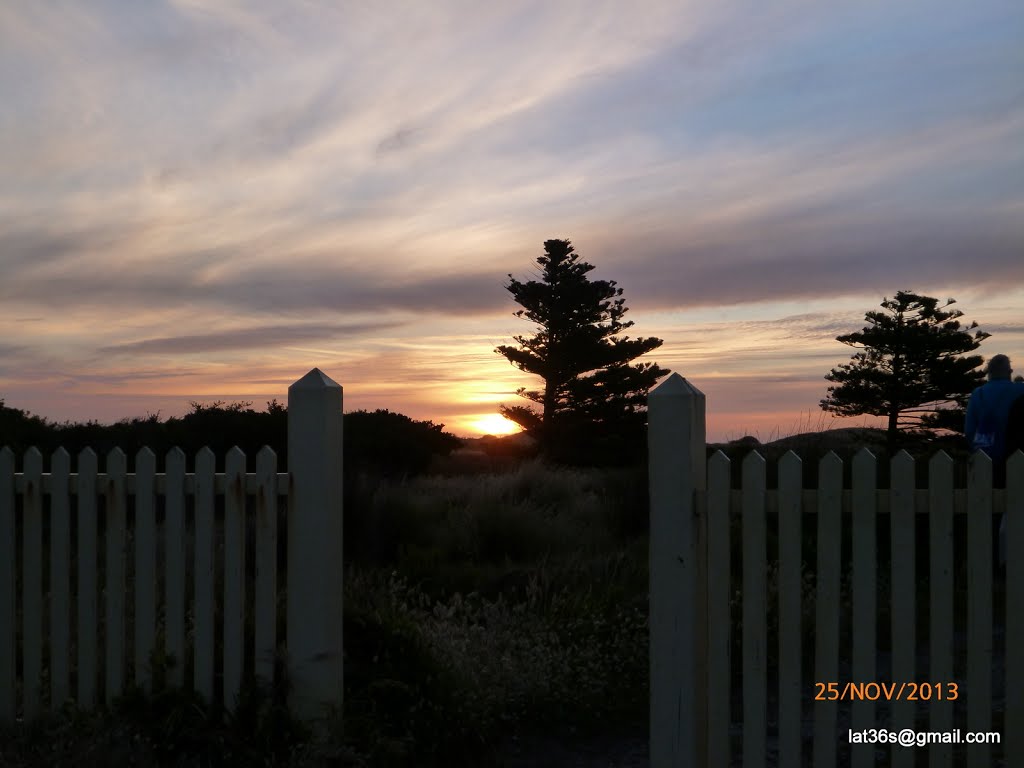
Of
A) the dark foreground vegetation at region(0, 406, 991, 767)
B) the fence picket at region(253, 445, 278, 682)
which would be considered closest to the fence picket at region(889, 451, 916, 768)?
the dark foreground vegetation at region(0, 406, 991, 767)

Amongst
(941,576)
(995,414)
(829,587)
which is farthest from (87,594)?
(995,414)

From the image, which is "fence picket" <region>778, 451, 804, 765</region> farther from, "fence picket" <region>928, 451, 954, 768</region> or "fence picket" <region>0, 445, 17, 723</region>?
"fence picket" <region>0, 445, 17, 723</region>

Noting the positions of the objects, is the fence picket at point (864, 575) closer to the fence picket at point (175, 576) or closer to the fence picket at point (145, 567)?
the fence picket at point (175, 576)

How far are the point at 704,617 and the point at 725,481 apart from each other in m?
0.64

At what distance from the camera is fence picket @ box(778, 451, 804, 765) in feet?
13.1

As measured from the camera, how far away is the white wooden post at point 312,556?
464 cm

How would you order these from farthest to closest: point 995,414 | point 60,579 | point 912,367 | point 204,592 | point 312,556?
1. point 912,367
2. point 995,414
3. point 60,579
4. point 204,592
5. point 312,556

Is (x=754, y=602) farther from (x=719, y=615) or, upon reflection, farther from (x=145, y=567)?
(x=145, y=567)

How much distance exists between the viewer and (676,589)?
13.5 ft

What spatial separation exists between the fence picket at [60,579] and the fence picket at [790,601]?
3.66 metres

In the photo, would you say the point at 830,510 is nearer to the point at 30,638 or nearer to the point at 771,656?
the point at 771,656

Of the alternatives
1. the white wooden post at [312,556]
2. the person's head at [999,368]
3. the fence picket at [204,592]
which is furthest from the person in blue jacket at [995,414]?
the fence picket at [204,592]

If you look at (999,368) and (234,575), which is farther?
(999,368)

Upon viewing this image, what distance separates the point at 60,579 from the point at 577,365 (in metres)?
26.7
